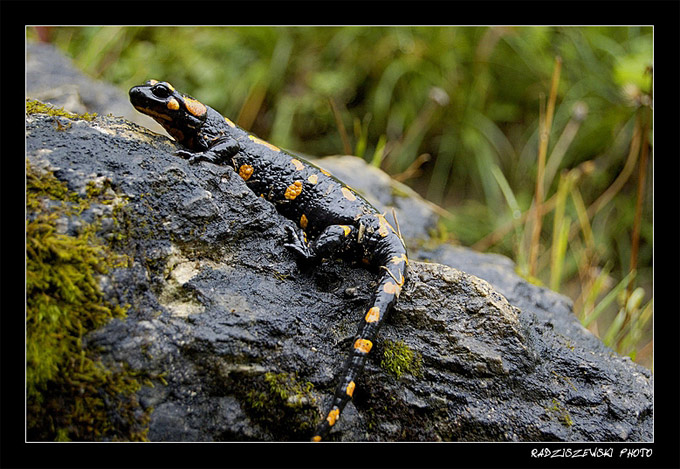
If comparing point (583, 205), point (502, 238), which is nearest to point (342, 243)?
point (502, 238)

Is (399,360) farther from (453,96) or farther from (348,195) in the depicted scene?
(453,96)

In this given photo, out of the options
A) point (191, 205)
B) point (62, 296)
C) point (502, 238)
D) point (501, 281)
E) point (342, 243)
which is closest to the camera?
point (62, 296)

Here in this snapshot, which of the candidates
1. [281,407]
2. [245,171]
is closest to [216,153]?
[245,171]

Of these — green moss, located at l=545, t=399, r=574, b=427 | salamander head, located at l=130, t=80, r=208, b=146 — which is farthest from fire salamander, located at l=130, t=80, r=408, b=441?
green moss, located at l=545, t=399, r=574, b=427

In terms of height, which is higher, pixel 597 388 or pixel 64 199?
pixel 64 199

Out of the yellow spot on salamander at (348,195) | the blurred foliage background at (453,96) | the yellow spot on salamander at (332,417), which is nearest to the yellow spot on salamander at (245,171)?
the yellow spot on salamander at (348,195)

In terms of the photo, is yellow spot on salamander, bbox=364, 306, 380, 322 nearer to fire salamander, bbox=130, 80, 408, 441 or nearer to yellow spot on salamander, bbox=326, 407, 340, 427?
fire salamander, bbox=130, 80, 408, 441

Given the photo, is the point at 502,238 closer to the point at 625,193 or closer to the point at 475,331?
the point at 625,193
